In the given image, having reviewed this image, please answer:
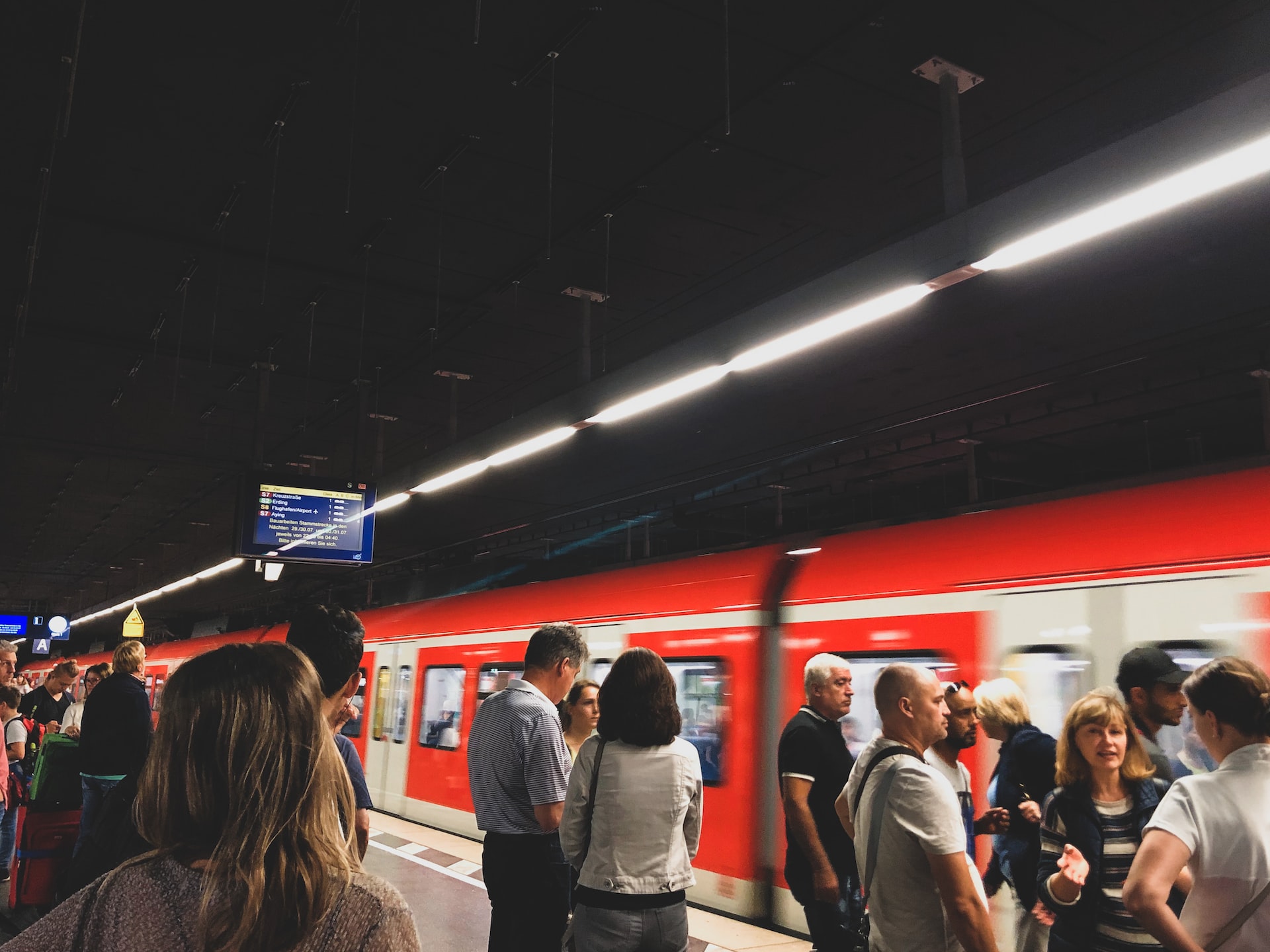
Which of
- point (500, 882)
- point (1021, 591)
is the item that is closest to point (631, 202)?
point (1021, 591)

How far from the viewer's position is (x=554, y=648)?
3.58 meters

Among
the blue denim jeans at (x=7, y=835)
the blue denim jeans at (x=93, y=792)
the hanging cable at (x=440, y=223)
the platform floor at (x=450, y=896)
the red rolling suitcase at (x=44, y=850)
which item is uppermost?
the hanging cable at (x=440, y=223)

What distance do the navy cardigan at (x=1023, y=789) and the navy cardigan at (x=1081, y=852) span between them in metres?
0.55

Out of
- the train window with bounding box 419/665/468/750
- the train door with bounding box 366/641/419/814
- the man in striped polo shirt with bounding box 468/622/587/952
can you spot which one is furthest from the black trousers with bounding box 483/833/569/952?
the train door with bounding box 366/641/419/814

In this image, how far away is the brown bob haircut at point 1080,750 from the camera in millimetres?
3023

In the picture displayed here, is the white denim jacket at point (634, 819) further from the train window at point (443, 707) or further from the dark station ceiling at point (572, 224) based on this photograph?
the train window at point (443, 707)

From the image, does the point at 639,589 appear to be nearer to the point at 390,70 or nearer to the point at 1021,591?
the point at 1021,591

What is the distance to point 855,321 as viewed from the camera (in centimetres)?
466

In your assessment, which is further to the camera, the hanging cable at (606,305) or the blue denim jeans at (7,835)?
the blue denim jeans at (7,835)

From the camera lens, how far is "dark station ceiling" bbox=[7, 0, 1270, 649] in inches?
190

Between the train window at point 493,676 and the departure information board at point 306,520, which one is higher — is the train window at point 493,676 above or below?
below

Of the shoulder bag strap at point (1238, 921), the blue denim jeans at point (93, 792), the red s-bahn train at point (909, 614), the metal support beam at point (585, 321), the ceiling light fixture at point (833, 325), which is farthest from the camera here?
the metal support beam at point (585, 321)

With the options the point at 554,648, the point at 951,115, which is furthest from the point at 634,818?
the point at 951,115

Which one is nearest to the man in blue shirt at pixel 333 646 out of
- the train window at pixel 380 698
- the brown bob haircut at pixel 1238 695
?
the brown bob haircut at pixel 1238 695
